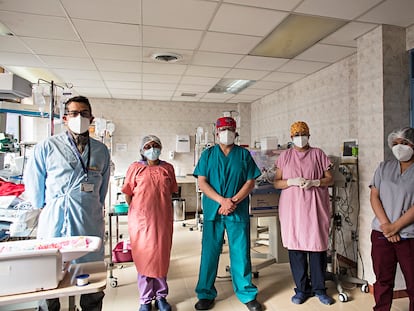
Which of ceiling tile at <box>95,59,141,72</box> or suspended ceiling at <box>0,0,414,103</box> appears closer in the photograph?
suspended ceiling at <box>0,0,414,103</box>

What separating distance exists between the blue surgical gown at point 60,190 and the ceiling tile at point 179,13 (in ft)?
3.99

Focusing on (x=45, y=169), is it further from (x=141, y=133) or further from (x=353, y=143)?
(x=141, y=133)

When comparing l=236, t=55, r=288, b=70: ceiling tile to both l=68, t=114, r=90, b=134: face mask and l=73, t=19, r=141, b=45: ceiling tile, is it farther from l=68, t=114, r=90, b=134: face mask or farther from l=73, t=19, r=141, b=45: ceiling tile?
l=68, t=114, r=90, b=134: face mask

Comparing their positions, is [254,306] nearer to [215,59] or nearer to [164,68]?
[215,59]

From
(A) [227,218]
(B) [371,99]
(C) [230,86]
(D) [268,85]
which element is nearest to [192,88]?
(C) [230,86]

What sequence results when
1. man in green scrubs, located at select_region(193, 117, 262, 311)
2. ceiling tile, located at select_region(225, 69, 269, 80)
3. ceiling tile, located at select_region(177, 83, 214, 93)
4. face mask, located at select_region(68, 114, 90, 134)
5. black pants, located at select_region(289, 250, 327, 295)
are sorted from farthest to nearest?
ceiling tile, located at select_region(177, 83, 214, 93) → ceiling tile, located at select_region(225, 69, 269, 80) → black pants, located at select_region(289, 250, 327, 295) → man in green scrubs, located at select_region(193, 117, 262, 311) → face mask, located at select_region(68, 114, 90, 134)

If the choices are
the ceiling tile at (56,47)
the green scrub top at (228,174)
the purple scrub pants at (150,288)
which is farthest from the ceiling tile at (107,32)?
the purple scrub pants at (150,288)

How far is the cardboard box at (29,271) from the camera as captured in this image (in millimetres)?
1012

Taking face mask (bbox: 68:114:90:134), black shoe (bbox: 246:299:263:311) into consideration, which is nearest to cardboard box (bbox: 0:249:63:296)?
face mask (bbox: 68:114:90:134)

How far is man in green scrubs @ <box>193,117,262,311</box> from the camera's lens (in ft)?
7.58

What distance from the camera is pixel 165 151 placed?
19.5 ft

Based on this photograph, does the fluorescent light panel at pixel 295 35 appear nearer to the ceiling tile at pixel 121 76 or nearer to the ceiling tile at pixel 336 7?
the ceiling tile at pixel 336 7

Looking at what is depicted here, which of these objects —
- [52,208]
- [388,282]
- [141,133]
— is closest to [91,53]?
[52,208]

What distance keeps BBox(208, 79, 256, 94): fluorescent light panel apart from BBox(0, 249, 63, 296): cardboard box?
146 inches
